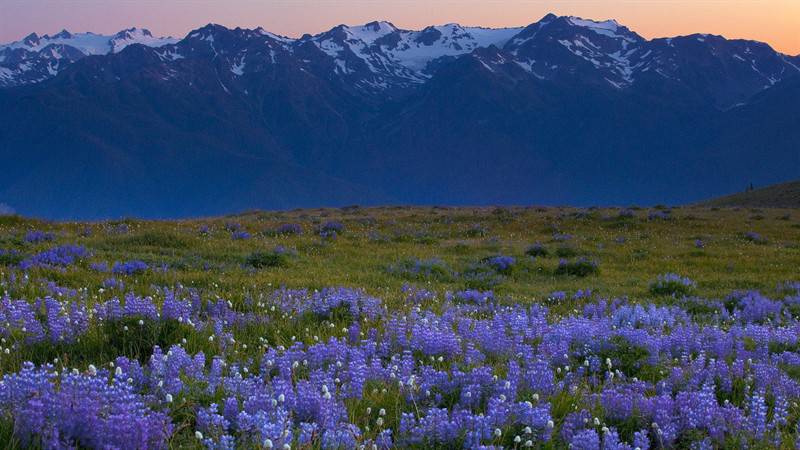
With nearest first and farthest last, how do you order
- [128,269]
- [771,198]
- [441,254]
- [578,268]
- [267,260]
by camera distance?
[128,269]
[267,260]
[578,268]
[441,254]
[771,198]

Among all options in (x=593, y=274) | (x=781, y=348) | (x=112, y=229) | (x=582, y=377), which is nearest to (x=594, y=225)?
(x=593, y=274)

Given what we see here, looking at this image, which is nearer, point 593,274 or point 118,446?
point 118,446

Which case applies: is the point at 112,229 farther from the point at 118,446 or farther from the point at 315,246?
the point at 118,446

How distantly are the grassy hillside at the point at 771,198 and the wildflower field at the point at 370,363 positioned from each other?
56646mm

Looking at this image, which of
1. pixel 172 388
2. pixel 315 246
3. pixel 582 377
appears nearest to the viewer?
pixel 172 388

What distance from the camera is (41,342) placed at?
6.95 metres

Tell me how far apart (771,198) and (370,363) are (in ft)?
245

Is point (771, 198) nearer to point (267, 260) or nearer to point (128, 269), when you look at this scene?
point (267, 260)

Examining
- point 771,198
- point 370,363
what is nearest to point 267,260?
point 370,363

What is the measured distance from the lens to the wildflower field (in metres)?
4.48

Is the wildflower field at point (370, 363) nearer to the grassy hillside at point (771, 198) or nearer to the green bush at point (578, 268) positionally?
the green bush at point (578, 268)

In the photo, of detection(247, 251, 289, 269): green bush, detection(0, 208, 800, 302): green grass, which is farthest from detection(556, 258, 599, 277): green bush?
detection(247, 251, 289, 269): green bush

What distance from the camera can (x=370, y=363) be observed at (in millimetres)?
6727

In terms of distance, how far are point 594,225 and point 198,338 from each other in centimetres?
2850
